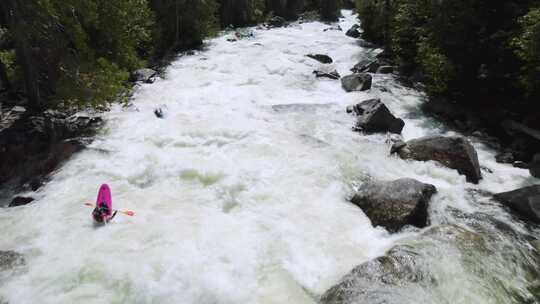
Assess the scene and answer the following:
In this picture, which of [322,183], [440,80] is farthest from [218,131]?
[440,80]

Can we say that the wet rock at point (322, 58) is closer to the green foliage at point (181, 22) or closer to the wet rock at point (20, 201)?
the green foliage at point (181, 22)

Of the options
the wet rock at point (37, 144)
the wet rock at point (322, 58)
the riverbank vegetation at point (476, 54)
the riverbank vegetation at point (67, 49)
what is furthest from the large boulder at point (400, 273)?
the wet rock at point (322, 58)

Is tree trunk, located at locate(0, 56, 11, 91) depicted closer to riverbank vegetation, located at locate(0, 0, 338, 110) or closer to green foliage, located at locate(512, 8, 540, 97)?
riverbank vegetation, located at locate(0, 0, 338, 110)

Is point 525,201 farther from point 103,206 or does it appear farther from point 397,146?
point 103,206

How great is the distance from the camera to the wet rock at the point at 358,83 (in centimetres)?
1476

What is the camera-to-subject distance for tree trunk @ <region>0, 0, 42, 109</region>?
9.12 m

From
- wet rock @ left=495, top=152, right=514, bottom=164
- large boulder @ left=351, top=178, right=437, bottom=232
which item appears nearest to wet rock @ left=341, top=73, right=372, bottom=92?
wet rock @ left=495, top=152, right=514, bottom=164

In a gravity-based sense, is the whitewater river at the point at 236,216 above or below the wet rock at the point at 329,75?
below

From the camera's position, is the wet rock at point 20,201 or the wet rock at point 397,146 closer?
the wet rock at point 20,201

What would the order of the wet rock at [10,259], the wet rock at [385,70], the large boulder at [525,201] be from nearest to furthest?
the wet rock at [10,259] → the large boulder at [525,201] → the wet rock at [385,70]

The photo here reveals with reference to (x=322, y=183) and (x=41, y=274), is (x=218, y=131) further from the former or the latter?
(x=41, y=274)

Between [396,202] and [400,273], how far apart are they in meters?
1.80

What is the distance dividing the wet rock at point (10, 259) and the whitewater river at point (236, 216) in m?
0.12

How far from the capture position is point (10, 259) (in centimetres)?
601
